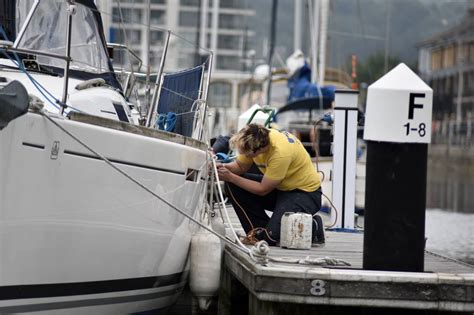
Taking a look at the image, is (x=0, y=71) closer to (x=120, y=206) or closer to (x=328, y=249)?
(x=120, y=206)

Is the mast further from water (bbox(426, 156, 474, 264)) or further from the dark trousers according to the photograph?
water (bbox(426, 156, 474, 264))

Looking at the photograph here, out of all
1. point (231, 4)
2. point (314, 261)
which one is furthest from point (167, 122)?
point (231, 4)

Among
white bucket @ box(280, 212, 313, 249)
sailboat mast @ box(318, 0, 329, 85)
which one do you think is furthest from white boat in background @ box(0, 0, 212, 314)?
sailboat mast @ box(318, 0, 329, 85)

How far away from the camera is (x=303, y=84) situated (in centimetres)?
2583

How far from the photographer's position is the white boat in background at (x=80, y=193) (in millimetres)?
5746

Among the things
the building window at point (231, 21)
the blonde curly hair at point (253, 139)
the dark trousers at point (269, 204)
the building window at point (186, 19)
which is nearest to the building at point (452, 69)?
the building window at point (231, 21)

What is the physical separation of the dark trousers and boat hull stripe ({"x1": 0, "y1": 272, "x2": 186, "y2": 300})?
3.73ft

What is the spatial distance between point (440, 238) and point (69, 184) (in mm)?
12057

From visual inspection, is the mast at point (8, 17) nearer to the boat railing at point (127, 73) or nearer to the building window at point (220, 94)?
the boat railing at point (127, 73)

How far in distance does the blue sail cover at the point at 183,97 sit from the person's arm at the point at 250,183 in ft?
1.42

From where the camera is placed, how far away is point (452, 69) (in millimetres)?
95375

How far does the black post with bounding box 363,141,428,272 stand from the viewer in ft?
20.3

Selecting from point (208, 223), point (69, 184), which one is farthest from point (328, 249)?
point (69, 184)

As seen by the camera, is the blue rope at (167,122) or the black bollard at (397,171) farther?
the blue rope at (167,122)
